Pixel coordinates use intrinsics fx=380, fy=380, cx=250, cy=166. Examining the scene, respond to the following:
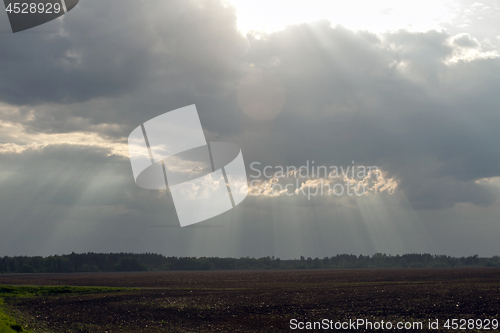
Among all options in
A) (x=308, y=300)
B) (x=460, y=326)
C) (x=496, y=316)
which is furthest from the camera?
(x=308, y=300)

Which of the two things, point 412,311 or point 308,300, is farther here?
point 308,300

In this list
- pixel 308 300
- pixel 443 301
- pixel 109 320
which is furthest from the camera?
pixel 308 300

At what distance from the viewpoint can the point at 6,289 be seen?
60750mm

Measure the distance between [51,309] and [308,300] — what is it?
30365mm

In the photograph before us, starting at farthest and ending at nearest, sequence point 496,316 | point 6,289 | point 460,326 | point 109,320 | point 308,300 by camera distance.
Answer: point 6,289 → point 308,300 → point 109,320 → point 496,316 → point 460,326

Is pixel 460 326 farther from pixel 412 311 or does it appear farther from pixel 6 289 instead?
pixel 6 289

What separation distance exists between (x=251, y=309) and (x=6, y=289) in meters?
43.5

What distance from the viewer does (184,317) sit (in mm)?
38375

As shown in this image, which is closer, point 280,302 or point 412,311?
point 412,311

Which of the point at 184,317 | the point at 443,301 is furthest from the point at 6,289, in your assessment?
the point at 443,301

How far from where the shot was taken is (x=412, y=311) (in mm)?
38281

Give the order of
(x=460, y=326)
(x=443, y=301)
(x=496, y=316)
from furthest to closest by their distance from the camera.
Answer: (x=443, y=301)
(x=496, y=316)
(x=460, y=326)

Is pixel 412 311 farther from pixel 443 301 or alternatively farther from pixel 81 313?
pixel 81 313

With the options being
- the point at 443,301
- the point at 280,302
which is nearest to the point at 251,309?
the point at 280,302
